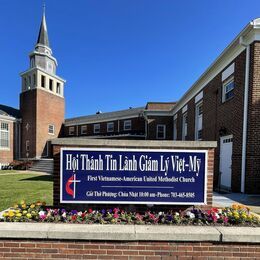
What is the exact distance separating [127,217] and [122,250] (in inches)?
25.0

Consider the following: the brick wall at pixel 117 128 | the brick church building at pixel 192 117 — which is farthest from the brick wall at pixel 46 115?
the brick wall at pixel 117 128

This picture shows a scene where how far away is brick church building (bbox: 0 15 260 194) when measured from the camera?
26.6ft

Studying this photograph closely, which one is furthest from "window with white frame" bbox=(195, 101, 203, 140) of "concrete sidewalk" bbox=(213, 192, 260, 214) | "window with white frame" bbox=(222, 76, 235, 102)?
"concrete sidewalk" bbox=(213, 192, 260, 214)

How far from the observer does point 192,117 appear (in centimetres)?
1546

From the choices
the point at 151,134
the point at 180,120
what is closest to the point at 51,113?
the point at 151,134

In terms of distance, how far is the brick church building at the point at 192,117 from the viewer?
8.11m

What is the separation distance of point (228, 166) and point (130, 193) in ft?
23.0

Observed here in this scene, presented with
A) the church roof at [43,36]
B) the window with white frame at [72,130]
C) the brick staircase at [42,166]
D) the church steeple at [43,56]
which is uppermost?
the church roof at [43,36]

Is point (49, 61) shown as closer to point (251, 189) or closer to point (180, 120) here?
point (180, 120)

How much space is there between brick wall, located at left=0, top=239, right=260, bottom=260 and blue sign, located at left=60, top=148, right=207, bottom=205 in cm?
86

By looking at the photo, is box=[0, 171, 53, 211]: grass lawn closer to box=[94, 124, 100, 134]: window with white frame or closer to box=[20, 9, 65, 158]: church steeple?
box=[20, 9, 65, 158]: church steeple

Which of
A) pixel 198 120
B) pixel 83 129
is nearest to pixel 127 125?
pixel 83 129

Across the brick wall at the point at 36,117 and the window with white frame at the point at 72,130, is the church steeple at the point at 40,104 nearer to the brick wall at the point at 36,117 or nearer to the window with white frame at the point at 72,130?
the brick wall at the point at 36,117

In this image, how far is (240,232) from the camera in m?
3.17
